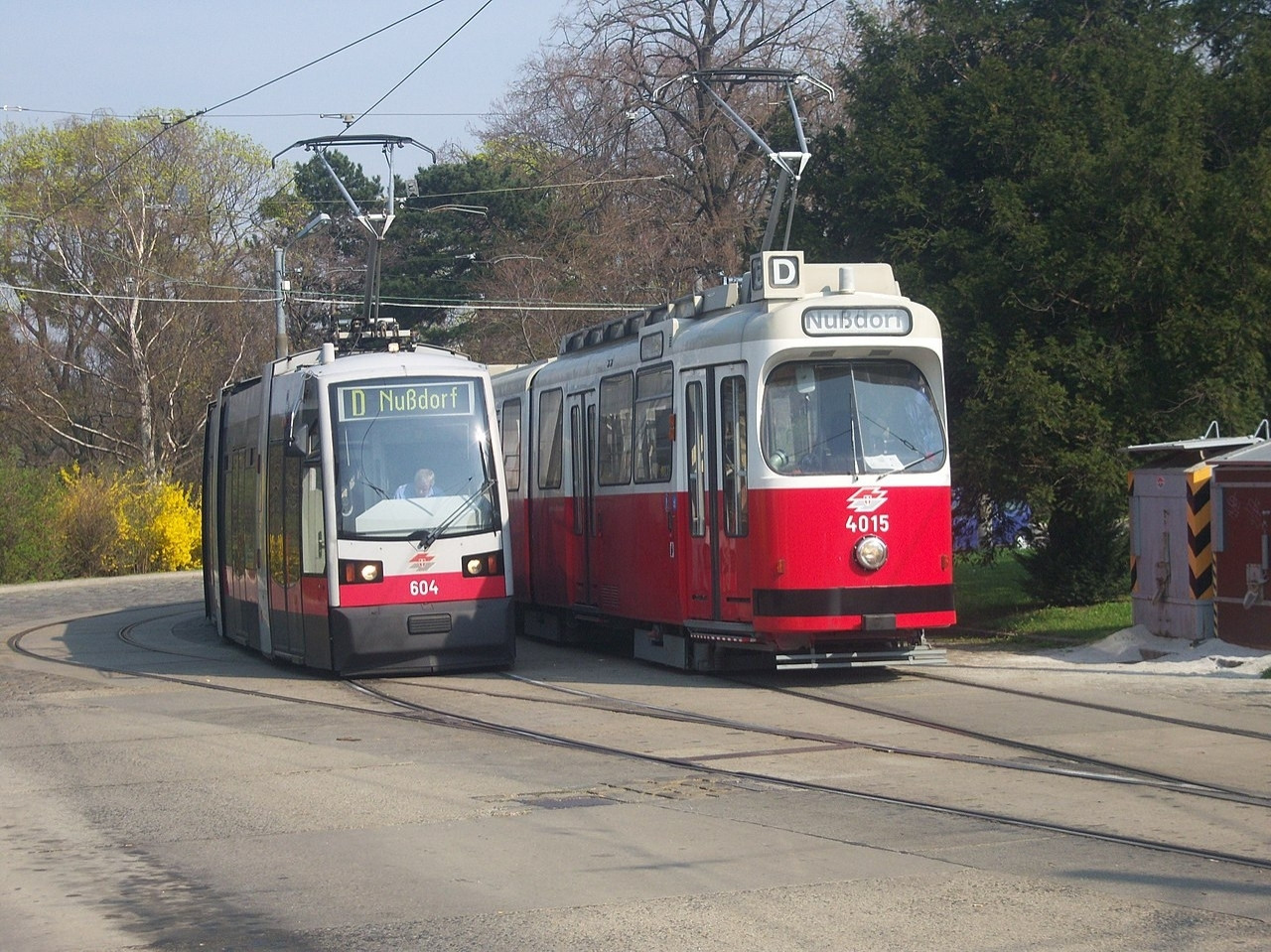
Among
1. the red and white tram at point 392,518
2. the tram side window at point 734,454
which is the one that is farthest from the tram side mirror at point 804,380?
the red and white tram at point 392,518

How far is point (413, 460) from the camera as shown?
15.3 meters

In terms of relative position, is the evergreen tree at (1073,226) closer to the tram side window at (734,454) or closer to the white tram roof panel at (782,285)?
the white tram roof panel at (782,285)

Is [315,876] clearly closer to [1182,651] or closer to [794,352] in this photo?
[794,352]

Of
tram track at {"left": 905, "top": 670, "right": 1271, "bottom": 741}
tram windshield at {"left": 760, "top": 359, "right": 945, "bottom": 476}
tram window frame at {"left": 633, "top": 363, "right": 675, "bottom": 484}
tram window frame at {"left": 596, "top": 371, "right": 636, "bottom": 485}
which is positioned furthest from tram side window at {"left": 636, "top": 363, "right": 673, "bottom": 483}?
tram track at {"left": 905, "top": 670, "right": 1271, "bottom": 741}

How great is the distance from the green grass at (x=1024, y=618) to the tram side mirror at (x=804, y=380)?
183 inches

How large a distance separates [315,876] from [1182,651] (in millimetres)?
9950

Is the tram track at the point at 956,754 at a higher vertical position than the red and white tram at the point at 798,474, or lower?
lower

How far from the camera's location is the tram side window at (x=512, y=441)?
1964 cm

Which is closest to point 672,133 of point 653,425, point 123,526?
point 123,526

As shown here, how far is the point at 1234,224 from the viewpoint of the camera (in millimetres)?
16703

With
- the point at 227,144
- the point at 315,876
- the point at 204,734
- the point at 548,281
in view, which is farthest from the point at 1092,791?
the point at 227,144

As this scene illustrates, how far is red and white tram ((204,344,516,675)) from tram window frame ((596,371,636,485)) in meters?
1.27

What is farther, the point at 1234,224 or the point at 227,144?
the point at 227,144

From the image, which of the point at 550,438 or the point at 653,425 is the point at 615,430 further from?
the point at 550,438
